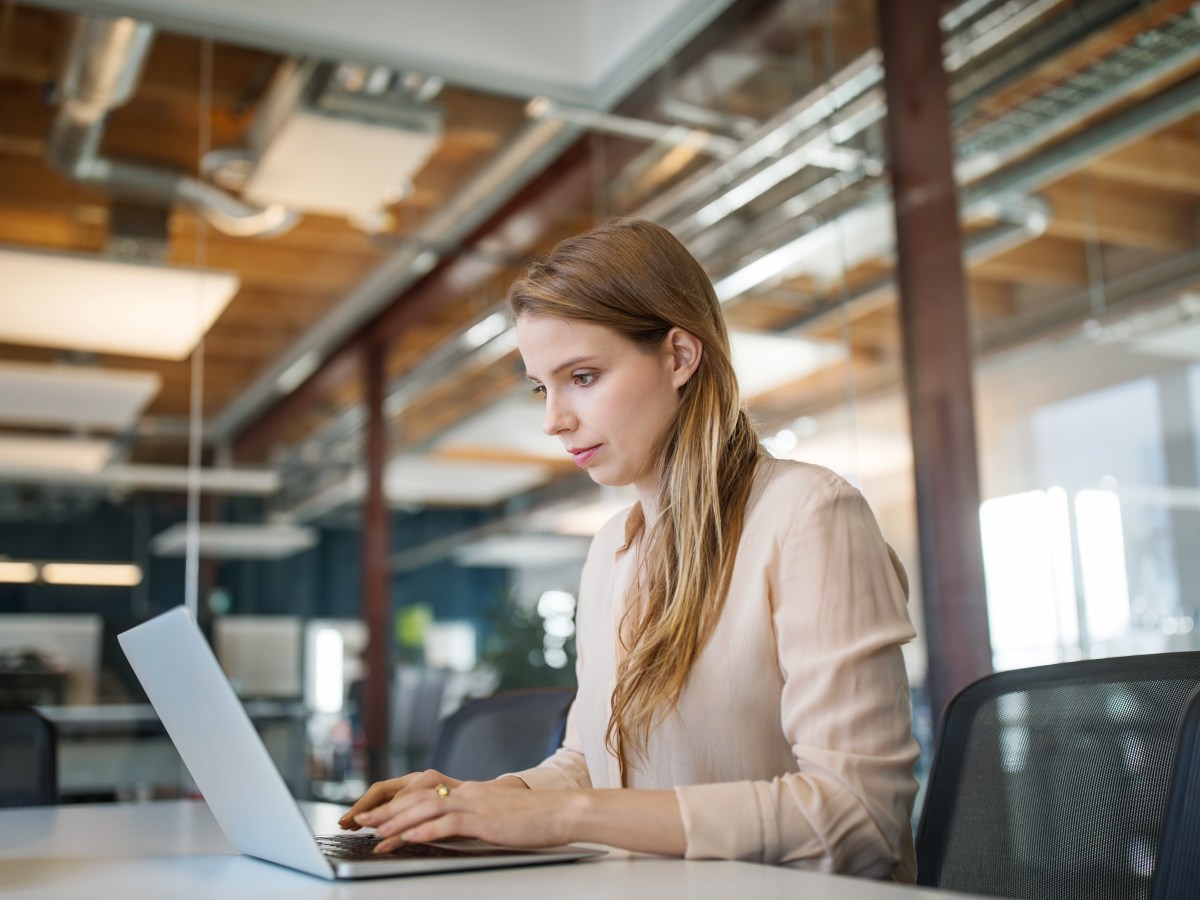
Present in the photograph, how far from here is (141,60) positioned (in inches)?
171

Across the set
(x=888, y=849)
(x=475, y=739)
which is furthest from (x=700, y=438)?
(x=475, y=739)

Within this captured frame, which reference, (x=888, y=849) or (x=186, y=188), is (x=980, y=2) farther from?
(x=888, y=849)

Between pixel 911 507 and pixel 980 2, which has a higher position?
pixel 980 2

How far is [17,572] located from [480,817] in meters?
3.39

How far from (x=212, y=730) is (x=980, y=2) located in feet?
10.8

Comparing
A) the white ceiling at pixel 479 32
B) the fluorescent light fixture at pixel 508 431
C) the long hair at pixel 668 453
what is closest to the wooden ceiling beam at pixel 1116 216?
the white ceiling at pixel 479 32

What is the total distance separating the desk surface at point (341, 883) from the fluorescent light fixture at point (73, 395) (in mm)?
2970

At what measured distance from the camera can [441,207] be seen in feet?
16.1

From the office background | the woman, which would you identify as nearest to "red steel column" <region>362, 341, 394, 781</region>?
the office background

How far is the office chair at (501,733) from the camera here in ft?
6.05

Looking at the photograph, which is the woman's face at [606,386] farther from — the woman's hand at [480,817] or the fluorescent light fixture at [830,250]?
the fluorescent light fixture at [830,250]

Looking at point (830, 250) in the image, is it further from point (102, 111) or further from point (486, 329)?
point (102, 111)

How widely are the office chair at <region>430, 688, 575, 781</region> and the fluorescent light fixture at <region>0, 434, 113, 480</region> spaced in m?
2.52

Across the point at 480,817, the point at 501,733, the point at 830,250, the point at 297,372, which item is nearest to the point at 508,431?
the point at 297,372
